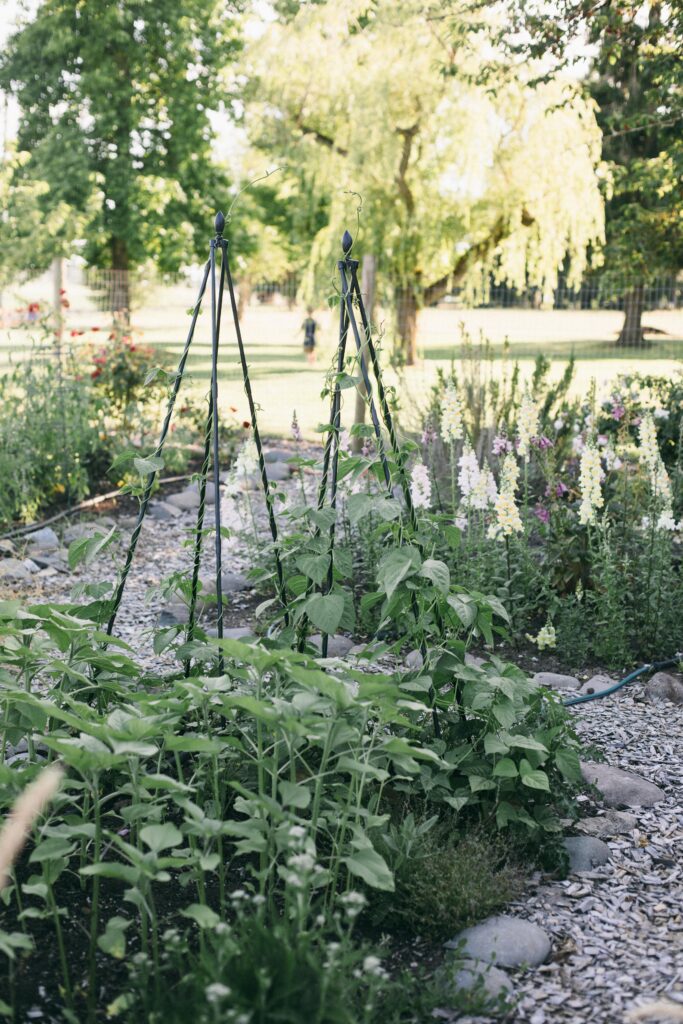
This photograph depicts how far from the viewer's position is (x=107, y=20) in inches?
662

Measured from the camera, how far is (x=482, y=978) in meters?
2.17

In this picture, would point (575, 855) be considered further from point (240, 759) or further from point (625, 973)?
point (240, 759)

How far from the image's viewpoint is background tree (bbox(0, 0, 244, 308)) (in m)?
17.0

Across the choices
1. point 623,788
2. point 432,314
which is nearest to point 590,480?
point 623,788

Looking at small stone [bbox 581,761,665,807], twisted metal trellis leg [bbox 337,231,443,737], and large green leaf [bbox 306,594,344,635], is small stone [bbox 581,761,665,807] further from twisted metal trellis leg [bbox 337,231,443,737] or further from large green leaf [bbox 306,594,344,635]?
large green leaf [bbox 306,594,344,635]

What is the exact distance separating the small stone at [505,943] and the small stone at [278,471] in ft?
19.5

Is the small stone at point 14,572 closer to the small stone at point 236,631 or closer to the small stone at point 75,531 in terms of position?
the small stone at point 75,531

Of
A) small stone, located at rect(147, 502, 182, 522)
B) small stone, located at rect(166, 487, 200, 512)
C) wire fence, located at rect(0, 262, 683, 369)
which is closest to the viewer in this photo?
small stone, located at rect(147, 502, 182, 522)

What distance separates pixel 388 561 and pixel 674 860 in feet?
3.87

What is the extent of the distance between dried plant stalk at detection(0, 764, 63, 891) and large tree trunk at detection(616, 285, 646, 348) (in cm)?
1246

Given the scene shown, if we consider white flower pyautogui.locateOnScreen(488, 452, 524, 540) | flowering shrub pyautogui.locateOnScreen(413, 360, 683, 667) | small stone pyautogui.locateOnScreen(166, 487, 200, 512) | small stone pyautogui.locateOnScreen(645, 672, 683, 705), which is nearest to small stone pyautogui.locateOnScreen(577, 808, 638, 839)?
small stone pyautogui.locateOnScreen(645, 672, 683, 705)

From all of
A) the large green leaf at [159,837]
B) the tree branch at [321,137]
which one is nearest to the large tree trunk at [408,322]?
the tree branch at [321,137]

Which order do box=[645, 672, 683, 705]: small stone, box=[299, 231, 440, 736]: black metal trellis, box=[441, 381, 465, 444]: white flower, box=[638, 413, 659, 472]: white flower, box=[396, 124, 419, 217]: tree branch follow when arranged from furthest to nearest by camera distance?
box=[396, 124, 419, 217]: tree branch, box=[638, 413, 659, 472]: white flower, box=[441, 381, 465, 444]: white flower, box=[645, 672, 683, 705]: small stone, box=[299, 231, 440, 736]: black metal trellis

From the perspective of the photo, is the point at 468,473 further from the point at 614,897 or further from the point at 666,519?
the point at 614,897
